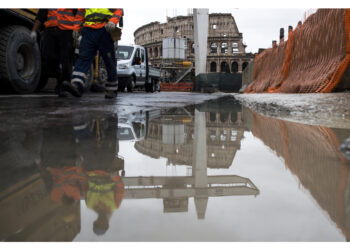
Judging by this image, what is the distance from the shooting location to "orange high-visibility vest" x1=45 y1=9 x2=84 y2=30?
4680 millimetres

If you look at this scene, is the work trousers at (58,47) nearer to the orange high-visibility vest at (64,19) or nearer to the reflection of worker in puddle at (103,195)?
the orange high-visibility vest at (64,19)

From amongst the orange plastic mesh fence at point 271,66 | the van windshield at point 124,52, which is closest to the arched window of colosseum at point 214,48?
the orange plastic mesh fence at point 271,66

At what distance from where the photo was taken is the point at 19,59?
4879mm

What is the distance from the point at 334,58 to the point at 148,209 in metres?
5.49

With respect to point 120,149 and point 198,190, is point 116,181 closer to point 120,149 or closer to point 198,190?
point 198,190

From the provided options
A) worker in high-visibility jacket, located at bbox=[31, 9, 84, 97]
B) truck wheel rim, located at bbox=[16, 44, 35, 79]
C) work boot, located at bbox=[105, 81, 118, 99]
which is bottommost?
work boot, located at bbox=[105, 81, 118, 99]

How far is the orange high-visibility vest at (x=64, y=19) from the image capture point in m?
4.68

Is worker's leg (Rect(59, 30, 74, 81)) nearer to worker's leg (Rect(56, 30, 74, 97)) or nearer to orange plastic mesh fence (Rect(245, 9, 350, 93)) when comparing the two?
worker's leg (Rect(56, 30, 74, 97))

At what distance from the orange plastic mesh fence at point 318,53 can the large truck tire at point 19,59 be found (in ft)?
15.0

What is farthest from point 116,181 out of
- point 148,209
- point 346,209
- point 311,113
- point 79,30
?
point 79,30

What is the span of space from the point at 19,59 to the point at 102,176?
15.7 feet

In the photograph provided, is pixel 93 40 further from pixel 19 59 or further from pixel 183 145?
pixel 183 145

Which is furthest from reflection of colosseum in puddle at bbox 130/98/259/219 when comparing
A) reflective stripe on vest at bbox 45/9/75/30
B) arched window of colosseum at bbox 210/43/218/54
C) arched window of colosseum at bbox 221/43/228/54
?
arched window of colosseum at bbox 210/43/218/54

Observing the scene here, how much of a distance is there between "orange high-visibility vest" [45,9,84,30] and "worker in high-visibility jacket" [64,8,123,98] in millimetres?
245
